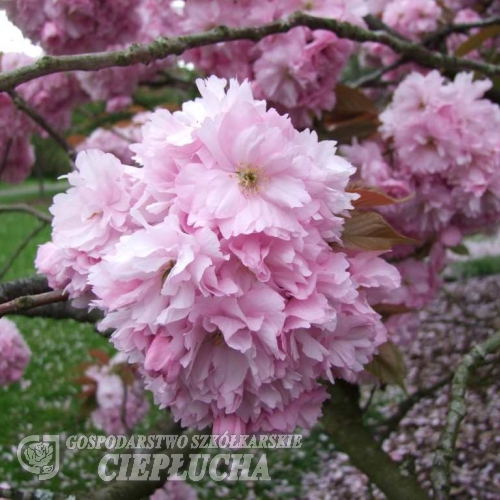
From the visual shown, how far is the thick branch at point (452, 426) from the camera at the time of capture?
33.0 inches

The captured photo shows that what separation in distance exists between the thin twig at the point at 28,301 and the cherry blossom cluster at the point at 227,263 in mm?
49

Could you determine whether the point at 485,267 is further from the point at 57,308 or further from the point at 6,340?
the point at 57,308

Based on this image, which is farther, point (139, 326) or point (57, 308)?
point (57, 308)

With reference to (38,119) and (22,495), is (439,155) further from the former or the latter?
(22,495)

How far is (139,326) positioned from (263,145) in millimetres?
203

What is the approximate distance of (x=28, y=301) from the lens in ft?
2.24

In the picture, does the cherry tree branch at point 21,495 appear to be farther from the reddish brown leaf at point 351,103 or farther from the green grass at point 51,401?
the green grass at point 51,401

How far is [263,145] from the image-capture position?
0.61 meters

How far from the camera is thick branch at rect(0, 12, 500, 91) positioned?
2.45ft

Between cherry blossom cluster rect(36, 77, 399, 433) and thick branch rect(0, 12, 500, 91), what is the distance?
0.53 ft

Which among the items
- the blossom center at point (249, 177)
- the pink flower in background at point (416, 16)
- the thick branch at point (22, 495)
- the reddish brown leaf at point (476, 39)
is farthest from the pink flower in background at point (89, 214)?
the pink flower in background at point (416, 16)

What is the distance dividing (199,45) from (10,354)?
1486 millimetres

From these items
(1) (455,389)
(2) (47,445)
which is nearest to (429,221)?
(1) (455,389)

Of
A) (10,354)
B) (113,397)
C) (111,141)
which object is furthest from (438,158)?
(111,141)
